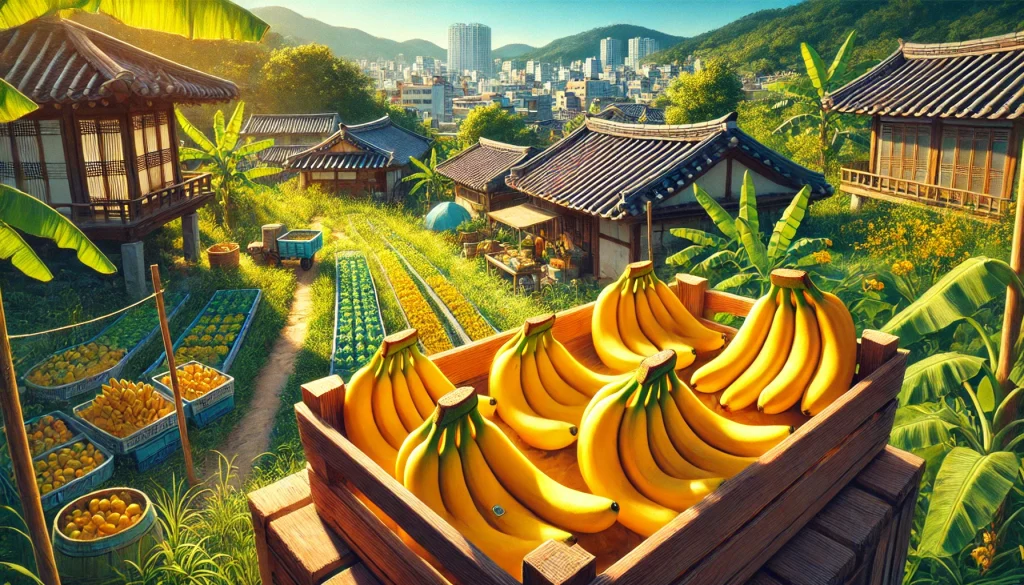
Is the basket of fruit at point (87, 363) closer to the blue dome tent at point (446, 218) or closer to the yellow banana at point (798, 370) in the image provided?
the yellow banana at point (798, 370)

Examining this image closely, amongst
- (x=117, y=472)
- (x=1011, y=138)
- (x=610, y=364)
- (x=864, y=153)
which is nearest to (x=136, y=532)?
(x=117, y=472)

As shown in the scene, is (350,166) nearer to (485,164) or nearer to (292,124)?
(485,164)

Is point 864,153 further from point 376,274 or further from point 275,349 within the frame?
point 275,349

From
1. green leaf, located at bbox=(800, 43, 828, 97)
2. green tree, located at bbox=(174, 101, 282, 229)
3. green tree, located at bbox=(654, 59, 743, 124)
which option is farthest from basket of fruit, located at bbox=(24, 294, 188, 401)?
green tree, located at bbox=(654, 59, 743, 124)

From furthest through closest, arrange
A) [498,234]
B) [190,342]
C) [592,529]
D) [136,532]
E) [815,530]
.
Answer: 1. [498,234]
2. [190,342]
3. [136,532]
4. [815,530]
5. [592,529]

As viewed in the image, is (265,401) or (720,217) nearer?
(720,217)

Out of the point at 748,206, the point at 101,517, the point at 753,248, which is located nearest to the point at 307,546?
the point at 101,517

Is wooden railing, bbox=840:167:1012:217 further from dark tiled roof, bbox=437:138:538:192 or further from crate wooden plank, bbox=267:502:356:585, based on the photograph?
crate wooden plank, bbox=267:502:356:585
